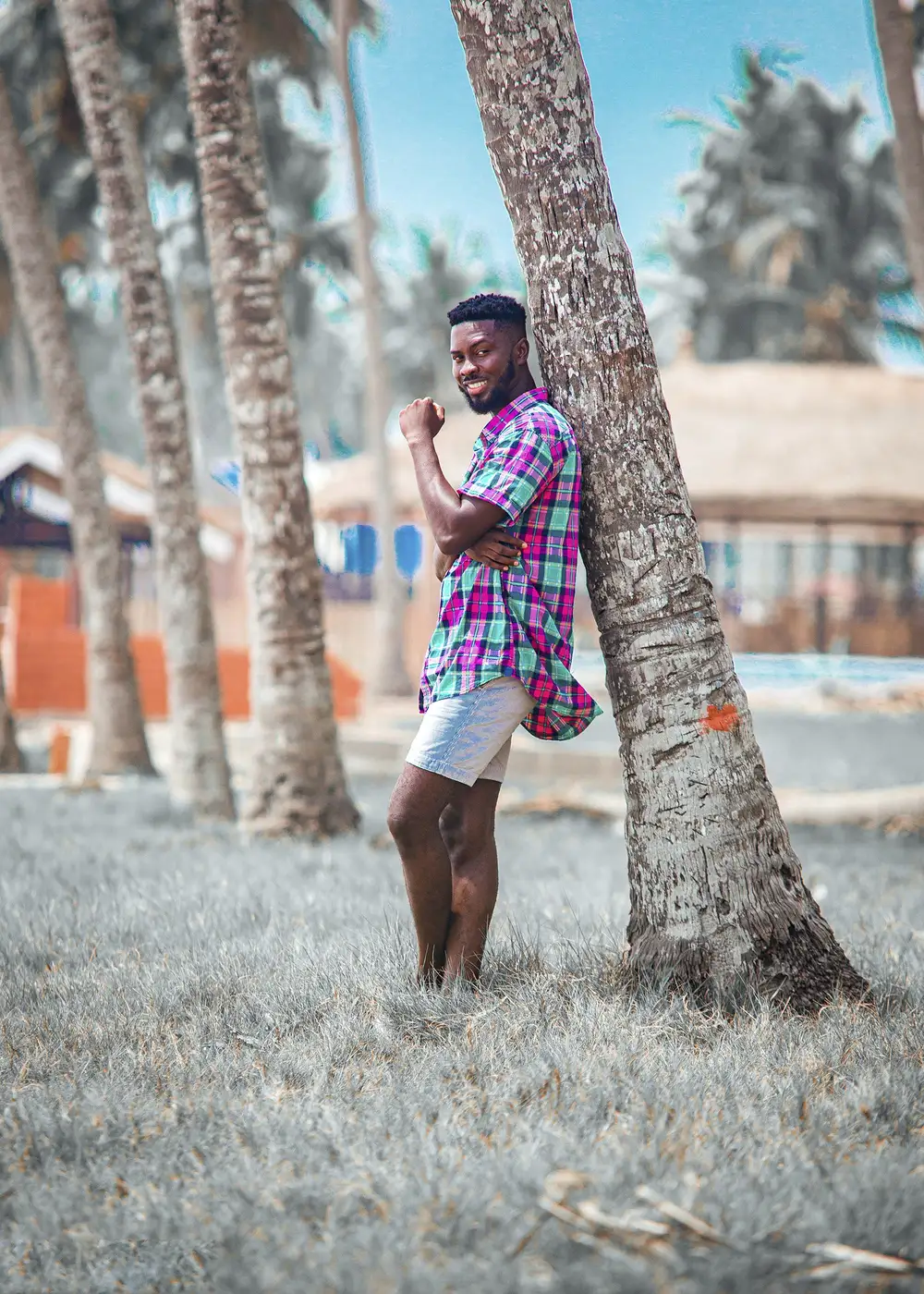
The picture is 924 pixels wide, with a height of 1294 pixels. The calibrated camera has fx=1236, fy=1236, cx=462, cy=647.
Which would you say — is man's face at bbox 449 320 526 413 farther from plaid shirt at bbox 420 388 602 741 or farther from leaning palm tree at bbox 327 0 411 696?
leaning palm tree at bbox 327 0 411 696

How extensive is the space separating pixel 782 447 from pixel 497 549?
20.0 metres

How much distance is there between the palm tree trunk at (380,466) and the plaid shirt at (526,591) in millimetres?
16186

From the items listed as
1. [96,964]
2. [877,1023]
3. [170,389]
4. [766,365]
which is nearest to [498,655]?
[877,1023]

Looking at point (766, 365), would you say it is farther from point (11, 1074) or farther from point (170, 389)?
point (11, 1074)

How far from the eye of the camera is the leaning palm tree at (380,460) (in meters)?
19.3

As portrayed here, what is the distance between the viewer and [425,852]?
11.2 ft

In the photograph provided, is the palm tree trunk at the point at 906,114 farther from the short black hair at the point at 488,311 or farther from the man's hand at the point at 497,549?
the man's hand at the point at 497,549

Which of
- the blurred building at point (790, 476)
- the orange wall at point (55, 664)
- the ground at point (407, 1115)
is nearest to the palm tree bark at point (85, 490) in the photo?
the orange wall at point (55, 664)

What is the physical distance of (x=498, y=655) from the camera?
3.28 metres

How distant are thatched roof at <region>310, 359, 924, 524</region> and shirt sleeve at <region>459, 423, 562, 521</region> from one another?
18.1 m

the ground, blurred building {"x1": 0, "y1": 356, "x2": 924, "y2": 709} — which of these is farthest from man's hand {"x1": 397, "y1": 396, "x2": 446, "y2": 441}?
blurred building {"x1": 0, "y1": 356, "x2": 924, "y2": 709}

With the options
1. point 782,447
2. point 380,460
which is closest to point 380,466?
point 380,460

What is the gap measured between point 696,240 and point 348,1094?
3638 centimetres

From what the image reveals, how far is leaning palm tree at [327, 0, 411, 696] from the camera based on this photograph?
19.3 meters
